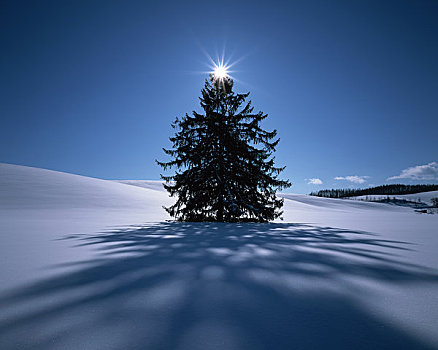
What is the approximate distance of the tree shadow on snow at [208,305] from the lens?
0.97 metres

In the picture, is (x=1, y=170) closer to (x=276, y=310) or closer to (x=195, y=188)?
(x=195, y=188)

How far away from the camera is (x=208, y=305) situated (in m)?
1.27

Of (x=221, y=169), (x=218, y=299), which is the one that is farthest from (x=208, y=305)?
(x=221, y=169)

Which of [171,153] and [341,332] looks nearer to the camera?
[341,332]

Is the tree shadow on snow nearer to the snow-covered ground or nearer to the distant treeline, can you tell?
the snow-covered ground

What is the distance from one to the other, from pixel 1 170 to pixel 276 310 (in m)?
29.0

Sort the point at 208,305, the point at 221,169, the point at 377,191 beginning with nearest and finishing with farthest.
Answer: the point at 208,305 → the point at 221,169 → the point at 377,191

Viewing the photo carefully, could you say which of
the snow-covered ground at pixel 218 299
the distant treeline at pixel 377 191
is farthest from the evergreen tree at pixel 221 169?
the distant treeline at pixel 377 191

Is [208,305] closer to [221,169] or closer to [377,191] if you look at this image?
[221,169]

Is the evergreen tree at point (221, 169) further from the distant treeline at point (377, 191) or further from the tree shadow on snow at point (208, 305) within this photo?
Result: the distant treeline at point (377, 191)

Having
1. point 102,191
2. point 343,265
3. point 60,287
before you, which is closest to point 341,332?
point 343,265

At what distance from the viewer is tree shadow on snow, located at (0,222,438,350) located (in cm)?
97

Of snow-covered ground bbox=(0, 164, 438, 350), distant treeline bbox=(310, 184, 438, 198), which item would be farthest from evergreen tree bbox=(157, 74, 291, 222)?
distant treeline bbox=(310, 184, 438, 198)

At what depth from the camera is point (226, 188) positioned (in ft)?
28.8
